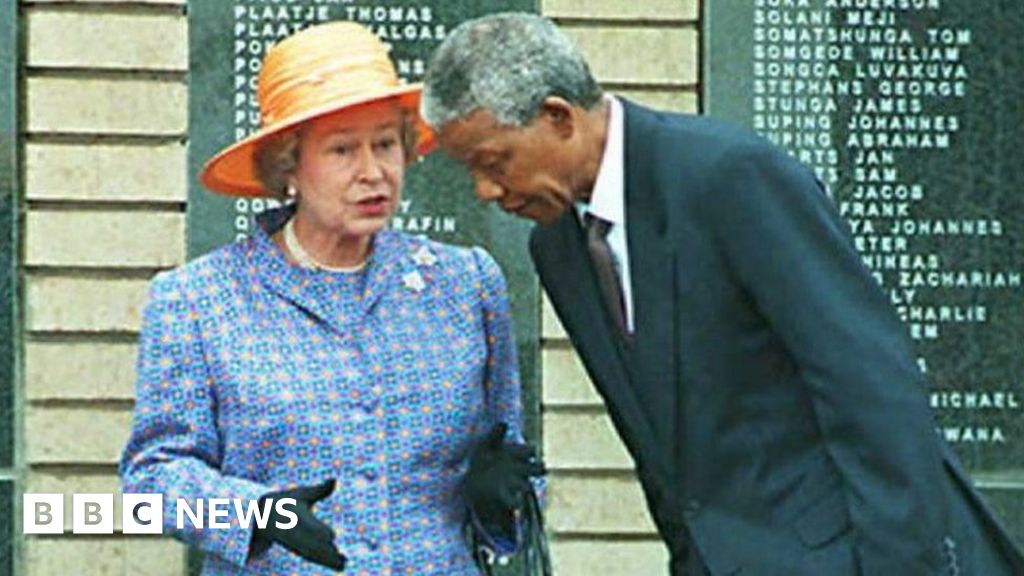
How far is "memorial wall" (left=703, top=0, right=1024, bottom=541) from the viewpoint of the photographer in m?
6.47

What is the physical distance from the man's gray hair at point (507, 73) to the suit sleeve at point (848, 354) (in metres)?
0.31

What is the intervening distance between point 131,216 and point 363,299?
6.76 feet

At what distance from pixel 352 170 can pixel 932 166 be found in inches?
101

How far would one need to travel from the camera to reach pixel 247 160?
180 inches

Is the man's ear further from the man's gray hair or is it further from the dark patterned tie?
the dark patterned tie

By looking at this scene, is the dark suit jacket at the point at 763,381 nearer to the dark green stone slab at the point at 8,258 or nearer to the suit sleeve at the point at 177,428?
the suit sleeve at the point at 177,428

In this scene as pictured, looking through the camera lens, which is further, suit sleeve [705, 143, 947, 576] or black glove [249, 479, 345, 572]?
black glove [249, 479, 345, 572]

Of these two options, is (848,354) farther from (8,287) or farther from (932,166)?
(8,287)

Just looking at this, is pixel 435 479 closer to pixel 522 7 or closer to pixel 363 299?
pixel 363 299

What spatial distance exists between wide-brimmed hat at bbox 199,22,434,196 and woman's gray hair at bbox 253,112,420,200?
16 mm

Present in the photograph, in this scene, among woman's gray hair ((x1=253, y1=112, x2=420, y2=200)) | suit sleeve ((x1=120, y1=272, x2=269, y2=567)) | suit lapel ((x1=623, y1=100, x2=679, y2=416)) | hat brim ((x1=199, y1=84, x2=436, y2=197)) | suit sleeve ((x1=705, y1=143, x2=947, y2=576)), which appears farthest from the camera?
woman's gray hair ((x1=253, y1=112, x2=420, y2=200))

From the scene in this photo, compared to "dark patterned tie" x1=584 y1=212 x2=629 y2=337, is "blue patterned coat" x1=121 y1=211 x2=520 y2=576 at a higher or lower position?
lower

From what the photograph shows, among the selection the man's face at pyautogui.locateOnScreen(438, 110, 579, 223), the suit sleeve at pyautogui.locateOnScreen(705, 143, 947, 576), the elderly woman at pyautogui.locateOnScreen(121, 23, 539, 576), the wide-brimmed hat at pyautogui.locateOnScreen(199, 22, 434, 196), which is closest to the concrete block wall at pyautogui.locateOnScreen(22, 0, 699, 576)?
the wide-brimmed hat at pyautogui.locateOnScreen(199, 22, 434, 196)

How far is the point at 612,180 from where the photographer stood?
3.78 meters
